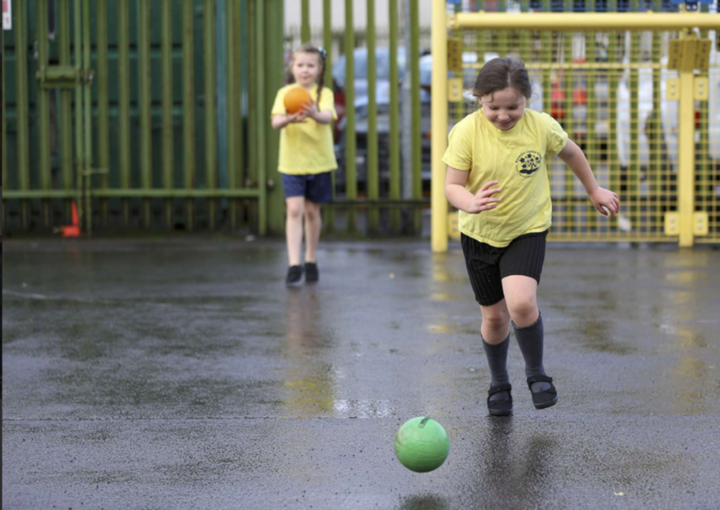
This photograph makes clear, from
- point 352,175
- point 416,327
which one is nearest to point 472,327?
point 416,327

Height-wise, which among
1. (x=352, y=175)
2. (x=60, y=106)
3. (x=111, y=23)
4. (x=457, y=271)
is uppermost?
(x=111, y=23)

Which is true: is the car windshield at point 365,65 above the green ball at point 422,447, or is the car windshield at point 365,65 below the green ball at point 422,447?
above

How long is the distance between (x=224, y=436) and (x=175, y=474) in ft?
1.42

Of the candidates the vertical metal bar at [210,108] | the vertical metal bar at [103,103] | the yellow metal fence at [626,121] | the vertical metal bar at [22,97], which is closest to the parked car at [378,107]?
the yellow metal fence at [626,121]

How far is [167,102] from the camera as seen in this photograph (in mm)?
11852

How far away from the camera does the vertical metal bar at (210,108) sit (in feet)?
38.6

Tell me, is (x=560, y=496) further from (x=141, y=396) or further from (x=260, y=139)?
(x=260, y=139)

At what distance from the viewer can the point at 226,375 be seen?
15.3 ft

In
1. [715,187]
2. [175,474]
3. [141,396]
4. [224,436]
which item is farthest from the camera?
[715,187]

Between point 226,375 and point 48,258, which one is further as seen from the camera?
point 48,258

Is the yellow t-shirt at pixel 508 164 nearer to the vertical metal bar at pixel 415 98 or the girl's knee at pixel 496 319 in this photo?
the girl's knee at pixel 496 319

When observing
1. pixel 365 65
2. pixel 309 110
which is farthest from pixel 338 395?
pixel 365 65

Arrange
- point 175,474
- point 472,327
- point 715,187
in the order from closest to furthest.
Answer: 1. point 175,474
2. point 472,327
3. point 715,187

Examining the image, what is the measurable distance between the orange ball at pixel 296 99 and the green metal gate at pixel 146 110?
390 cm
